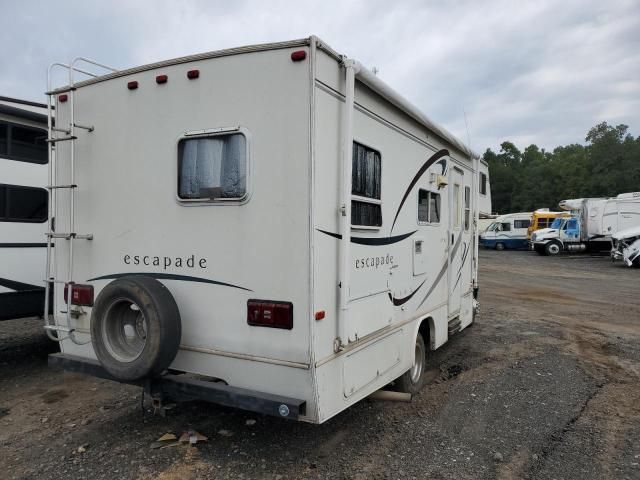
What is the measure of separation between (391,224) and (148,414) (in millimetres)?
2717

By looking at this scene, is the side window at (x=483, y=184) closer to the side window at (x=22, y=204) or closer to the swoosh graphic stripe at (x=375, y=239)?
the swoosh graphic stripe at (x=375, y=239)

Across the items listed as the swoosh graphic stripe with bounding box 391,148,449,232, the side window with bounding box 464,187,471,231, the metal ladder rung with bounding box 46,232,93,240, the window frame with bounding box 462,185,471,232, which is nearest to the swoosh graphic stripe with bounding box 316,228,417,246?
the swoosh graphic stripe with bounding box 391,148,449,232

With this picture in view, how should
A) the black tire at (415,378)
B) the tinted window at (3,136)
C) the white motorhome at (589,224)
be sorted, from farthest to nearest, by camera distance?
the white motorhome at (589,224)
the tinted window at (3,136)
the black tire at (415,378)

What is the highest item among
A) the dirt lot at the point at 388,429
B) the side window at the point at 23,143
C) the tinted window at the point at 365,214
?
the side window at the point at 23,143

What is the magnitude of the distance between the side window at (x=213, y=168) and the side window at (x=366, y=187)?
0.80 metres

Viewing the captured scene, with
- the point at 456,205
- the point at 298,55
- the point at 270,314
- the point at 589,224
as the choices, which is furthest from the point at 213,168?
the point at 589,224

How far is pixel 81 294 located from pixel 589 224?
26314 millimetres

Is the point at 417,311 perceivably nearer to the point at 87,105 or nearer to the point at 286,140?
the point at 286,140

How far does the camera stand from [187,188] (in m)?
3.54

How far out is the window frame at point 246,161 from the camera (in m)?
3.26

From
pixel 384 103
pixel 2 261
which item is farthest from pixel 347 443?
pixel 2 261

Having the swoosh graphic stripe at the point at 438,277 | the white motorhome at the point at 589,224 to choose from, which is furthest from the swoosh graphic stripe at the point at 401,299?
the white motorhome at the point at 589,224

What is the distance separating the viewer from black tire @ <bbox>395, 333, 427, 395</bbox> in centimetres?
468

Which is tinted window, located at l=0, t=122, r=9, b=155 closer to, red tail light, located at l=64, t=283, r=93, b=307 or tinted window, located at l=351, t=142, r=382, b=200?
red tail light, located at l=64, t=283, r=93, b=307
